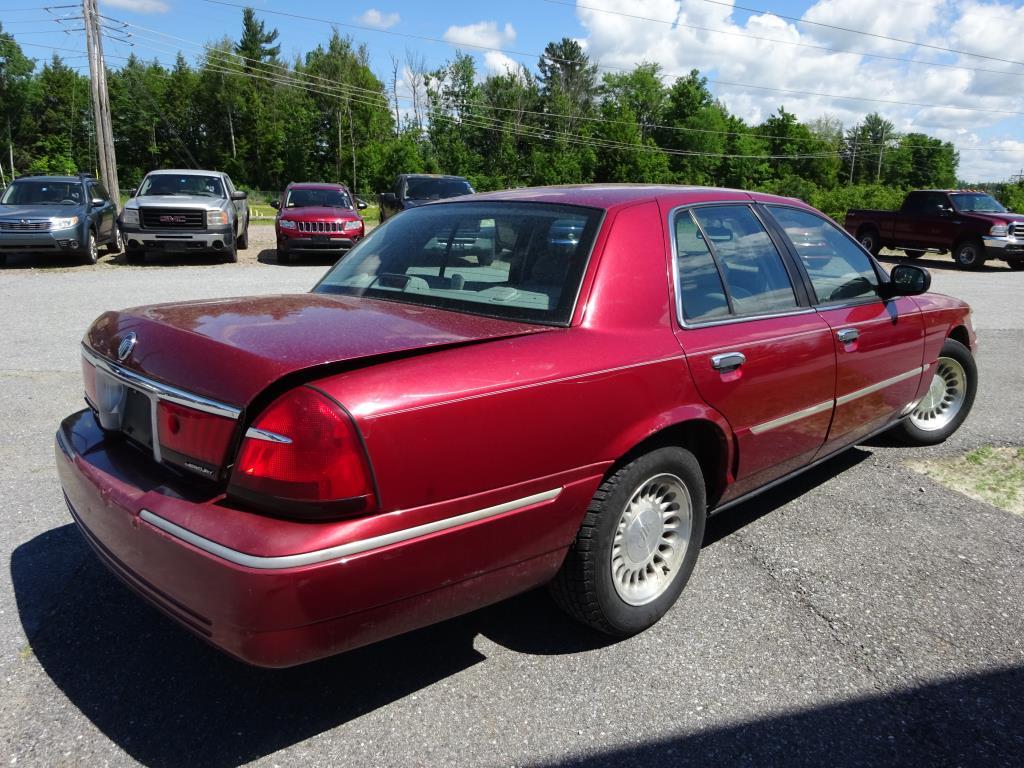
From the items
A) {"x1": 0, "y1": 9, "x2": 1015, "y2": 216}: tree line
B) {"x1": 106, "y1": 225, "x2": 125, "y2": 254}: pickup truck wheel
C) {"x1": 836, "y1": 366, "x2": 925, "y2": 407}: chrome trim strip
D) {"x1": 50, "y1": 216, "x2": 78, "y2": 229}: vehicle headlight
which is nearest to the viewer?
{"x1": 836, "y1": 366, "x2": 925, "y2": 407}: chrome trim strip

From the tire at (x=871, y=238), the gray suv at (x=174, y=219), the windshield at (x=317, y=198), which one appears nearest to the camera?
the gray suv at (x=174, y=219)

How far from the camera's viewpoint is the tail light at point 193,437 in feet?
6.89

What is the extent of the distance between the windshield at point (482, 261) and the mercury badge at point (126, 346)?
92cm

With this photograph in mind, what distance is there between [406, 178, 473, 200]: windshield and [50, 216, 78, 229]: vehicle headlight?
6.38m

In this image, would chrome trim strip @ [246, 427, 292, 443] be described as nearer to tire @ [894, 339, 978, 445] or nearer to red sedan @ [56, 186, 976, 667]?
red sedan @ [56, 186, 976, 667]

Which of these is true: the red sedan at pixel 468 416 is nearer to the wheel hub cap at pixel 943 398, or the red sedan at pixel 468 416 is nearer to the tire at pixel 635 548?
the tire at pixel 635 548

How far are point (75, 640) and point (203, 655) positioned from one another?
458mm

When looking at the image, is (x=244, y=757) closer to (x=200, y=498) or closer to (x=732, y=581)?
(x=200, y=498)

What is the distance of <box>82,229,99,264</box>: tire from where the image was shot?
14.5 meters

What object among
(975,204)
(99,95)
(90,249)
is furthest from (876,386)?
(99,95)

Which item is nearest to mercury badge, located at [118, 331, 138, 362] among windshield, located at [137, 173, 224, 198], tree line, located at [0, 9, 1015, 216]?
windshield, located at [137, 173, 224, 198]

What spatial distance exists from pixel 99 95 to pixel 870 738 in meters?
24.6

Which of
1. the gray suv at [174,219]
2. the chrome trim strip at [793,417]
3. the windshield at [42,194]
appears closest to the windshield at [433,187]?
the gray suv at [174,219]

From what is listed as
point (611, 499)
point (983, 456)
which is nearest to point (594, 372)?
point (611, 499)
